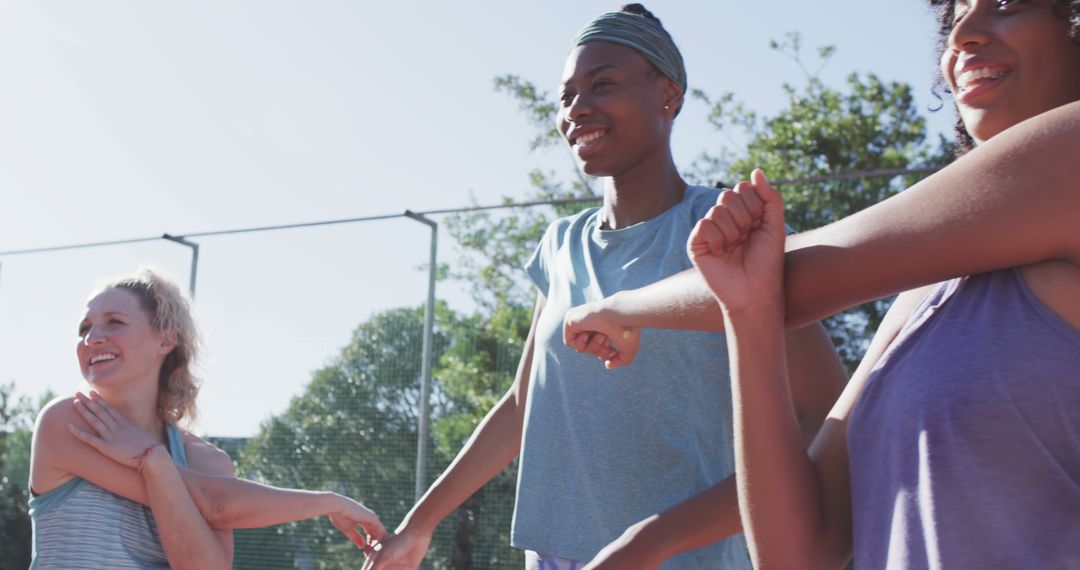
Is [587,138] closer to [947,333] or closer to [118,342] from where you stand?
[947,333]

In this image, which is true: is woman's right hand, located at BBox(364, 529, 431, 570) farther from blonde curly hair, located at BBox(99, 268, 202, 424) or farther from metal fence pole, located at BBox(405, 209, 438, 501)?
metal fence pole, located at BBox(405, 209, 438, 501)

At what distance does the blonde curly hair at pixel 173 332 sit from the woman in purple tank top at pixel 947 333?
1943 millimetres

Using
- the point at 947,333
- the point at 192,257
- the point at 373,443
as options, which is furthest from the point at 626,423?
the point at 192,257

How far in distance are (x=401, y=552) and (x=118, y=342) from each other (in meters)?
0.95

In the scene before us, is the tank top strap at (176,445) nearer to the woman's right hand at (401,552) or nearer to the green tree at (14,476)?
the woman's right hand at (401,552)

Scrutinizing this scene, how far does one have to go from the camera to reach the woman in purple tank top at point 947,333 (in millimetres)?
872

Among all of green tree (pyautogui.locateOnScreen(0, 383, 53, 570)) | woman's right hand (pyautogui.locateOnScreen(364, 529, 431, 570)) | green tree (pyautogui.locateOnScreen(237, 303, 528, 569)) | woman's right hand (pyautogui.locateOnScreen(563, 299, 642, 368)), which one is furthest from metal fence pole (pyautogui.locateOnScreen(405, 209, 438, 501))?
woman's right hand (pyautogui.locateOnScreen(563, 299, 642, 368))

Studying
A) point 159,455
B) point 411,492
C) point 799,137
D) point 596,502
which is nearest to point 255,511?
point 159,455

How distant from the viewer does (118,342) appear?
8.87 ft

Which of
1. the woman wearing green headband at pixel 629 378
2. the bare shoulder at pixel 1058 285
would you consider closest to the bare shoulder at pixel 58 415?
the woman wearing green headband at pixel 629 378

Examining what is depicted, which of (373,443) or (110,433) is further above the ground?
(373,443)

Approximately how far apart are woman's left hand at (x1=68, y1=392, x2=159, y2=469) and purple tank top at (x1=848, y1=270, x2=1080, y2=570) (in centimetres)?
188

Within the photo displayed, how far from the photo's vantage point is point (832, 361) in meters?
1.74

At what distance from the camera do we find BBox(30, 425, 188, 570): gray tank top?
95.5 inches
